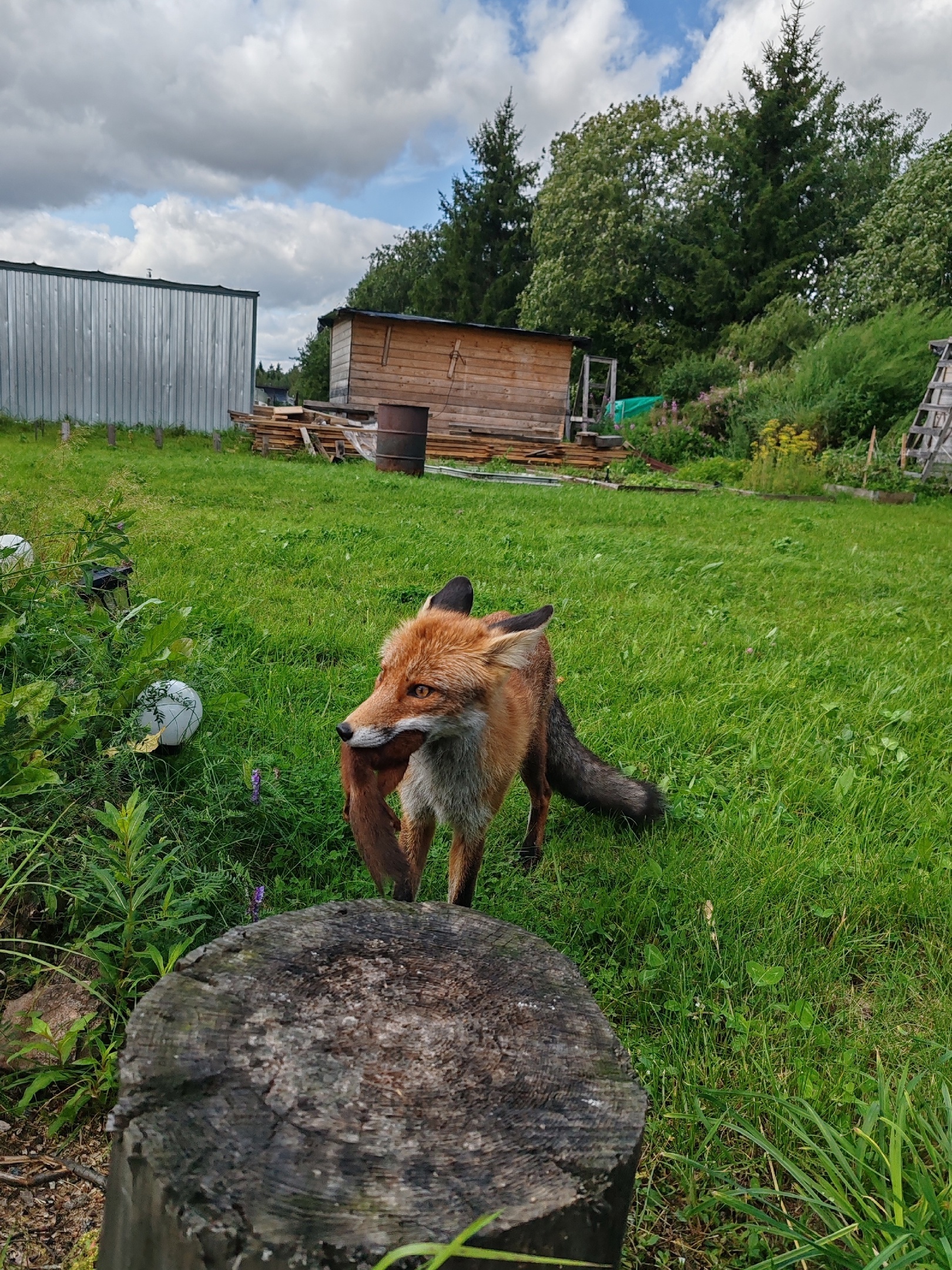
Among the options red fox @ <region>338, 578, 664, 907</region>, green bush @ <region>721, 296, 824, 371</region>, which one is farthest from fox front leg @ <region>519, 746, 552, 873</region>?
green bush @ <region>721, 296, 824, 371</region>

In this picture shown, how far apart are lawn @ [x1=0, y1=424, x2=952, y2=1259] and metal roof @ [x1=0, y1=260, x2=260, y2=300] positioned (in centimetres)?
1731

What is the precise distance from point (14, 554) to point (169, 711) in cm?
144

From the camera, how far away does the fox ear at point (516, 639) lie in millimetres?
2500

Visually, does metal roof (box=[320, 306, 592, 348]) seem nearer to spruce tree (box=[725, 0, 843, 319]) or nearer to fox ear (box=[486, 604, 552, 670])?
spruce tree (box=[725, 0, 843, 319])

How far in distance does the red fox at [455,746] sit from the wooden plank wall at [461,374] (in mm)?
24464

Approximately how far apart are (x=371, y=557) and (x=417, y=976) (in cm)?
680

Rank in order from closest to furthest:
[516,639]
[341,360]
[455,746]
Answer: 1. [516,639]
2. [455,746]
3. [341,360]

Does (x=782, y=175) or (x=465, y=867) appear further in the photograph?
(x=782, y=175)

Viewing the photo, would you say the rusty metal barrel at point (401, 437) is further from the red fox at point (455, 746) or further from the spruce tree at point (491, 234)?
the spruce tree at point (491, 234)

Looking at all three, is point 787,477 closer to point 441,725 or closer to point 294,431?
point 294,431

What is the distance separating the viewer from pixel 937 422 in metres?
19.3

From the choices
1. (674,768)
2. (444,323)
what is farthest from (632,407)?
(674,768)

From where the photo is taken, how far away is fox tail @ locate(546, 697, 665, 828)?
359cm

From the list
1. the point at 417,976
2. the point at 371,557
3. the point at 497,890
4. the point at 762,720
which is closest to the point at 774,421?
the point at 371,557
